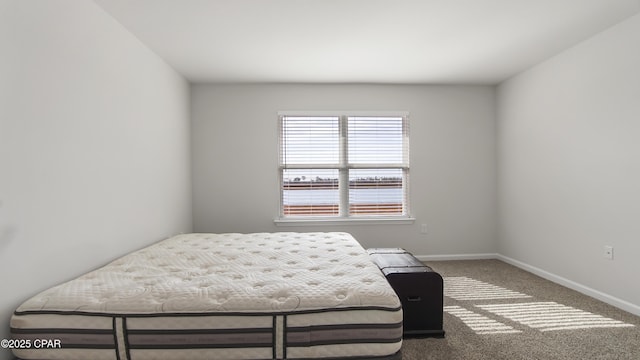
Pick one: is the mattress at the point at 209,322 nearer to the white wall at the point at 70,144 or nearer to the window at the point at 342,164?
the white wall at the point at 70,144

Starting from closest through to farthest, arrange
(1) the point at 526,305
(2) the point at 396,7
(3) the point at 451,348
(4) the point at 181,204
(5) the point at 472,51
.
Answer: (3) the point at 451,348
(2) the point at 396,7
(1) the point at 526,305
(5) the point at 472,51
(4) the point at 181,204

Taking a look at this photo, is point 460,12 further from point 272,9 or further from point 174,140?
point 174,140

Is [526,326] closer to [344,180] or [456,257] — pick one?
[456,257]

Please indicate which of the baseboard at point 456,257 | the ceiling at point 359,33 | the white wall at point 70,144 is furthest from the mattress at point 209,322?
the baseboard at point 456,257

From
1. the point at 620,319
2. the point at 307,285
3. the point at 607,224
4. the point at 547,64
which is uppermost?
the point at 547,64

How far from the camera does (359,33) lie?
264cm

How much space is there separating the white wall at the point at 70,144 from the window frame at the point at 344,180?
57.3 inches

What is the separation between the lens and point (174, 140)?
3455 millimetres

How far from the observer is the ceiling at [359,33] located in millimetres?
2250

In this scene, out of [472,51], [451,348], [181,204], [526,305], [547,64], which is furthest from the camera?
[181,204]

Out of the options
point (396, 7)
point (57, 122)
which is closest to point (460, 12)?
point (396, 7)

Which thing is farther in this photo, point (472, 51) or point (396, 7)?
point (472, 51)

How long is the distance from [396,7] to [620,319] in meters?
2.86

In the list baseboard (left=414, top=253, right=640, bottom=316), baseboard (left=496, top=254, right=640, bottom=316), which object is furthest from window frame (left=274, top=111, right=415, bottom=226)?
baseboard (left=496, top=254, right=640, bottom=316)
